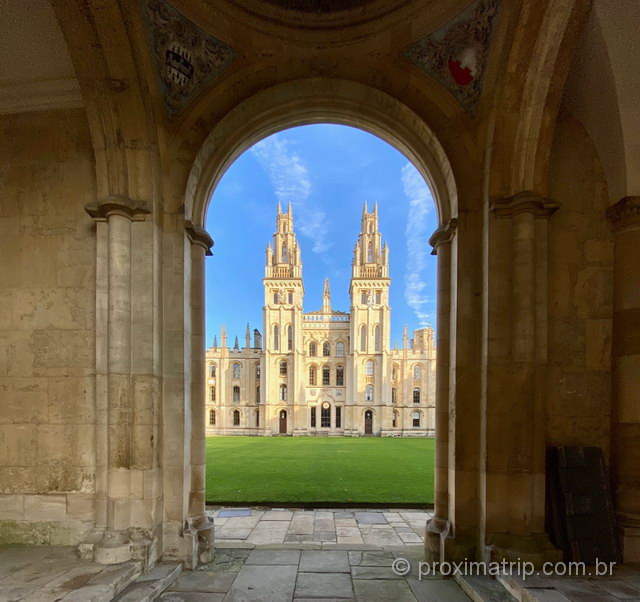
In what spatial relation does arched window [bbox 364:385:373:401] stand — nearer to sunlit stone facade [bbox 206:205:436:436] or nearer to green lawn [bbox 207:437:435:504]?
sunlit stone facade [bbox 206:205:436:436]

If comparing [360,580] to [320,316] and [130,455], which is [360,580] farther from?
[320,316]

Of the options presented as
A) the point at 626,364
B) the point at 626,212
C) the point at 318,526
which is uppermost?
the point at 626,212

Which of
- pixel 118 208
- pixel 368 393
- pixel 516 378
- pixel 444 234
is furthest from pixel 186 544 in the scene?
pixel 368 393

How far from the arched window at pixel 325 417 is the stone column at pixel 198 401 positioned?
138ft

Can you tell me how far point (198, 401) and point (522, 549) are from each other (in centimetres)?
371

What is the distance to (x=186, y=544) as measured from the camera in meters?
3.97

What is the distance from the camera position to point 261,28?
4.21 meters

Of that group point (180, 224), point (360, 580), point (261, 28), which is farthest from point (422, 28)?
point (360, 580)

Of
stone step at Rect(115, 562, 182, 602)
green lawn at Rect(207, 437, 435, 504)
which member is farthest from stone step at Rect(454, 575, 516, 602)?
green lawn at Rect(207, 437, 435, 504)

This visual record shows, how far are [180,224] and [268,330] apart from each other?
4237cm

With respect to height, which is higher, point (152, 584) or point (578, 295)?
point (578, 295)

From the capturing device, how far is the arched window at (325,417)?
44.8 metres

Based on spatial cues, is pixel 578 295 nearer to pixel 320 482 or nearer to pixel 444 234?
pixel 444 234

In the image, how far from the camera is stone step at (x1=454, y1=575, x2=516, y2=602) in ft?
10.5
